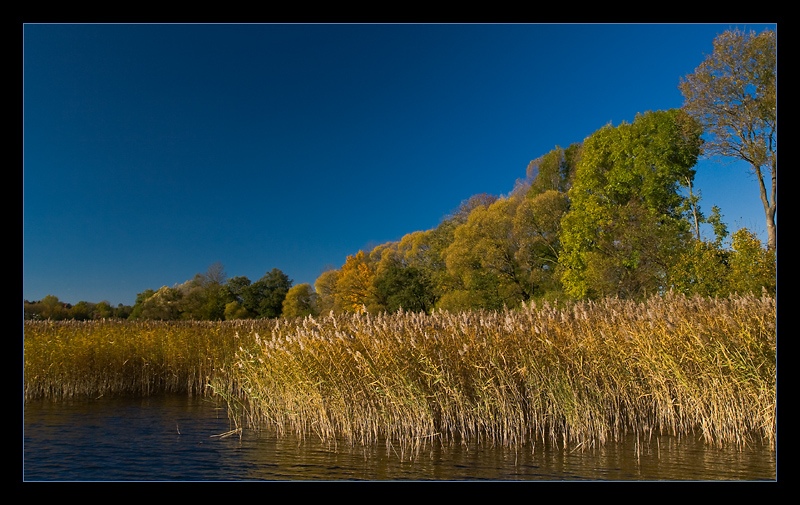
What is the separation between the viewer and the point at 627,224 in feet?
99.8

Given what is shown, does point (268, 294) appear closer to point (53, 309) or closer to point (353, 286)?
point (353, 286)

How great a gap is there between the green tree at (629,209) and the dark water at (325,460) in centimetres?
2129

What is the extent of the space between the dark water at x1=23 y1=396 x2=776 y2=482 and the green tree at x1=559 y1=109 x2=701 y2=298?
21.3 meters

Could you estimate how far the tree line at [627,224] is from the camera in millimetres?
23328

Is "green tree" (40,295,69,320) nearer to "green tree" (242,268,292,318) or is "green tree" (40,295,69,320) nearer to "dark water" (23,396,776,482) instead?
"dark water" (23,396,776,482)

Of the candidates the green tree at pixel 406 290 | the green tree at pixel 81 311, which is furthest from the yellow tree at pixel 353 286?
the green tree at pixel 81 311

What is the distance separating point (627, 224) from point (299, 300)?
135 ft

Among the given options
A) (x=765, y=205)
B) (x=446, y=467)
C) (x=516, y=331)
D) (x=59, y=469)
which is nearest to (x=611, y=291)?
(x=765, y=205)

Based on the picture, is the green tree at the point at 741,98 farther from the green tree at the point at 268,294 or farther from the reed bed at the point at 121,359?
the green tree at the point at 268,294

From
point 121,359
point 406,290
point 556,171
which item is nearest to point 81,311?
point 121,359

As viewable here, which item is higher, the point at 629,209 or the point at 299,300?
the point at 629,209

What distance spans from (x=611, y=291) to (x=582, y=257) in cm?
336

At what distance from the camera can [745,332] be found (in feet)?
27.4
